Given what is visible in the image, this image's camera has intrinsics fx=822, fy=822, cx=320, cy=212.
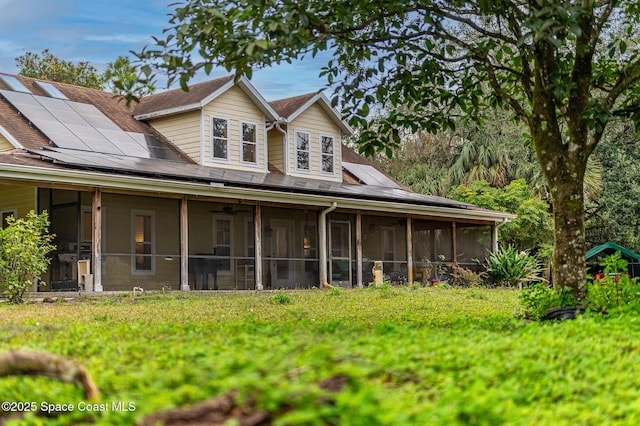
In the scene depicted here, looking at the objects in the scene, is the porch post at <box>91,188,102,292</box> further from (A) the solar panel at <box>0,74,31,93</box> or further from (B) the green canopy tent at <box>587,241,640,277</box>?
(B) the green canopy tent at <box>587,241,640,277</box>

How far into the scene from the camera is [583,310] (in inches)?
381

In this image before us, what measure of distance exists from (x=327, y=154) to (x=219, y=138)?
4.38 metres

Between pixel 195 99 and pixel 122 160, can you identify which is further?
pixel 195 99

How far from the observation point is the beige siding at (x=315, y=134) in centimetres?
2523

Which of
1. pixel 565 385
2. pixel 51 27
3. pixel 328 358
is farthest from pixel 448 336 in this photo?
pixel 51 27

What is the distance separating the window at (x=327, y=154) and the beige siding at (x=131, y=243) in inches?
220

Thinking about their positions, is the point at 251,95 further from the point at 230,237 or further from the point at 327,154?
the point at 230,237

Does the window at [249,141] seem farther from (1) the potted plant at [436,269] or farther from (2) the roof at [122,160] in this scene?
(1) the potted plant at [436,269]

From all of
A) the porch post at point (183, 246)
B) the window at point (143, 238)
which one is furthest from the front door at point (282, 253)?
the porch post at point (183, 246)

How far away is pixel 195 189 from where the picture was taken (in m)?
18.8

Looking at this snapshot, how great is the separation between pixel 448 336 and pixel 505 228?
25954 millimetres

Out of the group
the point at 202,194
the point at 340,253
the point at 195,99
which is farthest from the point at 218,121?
the point at 340,253

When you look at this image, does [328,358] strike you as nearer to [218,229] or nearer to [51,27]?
[218,229]

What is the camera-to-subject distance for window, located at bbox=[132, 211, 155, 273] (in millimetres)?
21578
